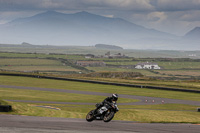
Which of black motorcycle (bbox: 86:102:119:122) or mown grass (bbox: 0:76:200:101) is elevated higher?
black motorcycle (bbox: 86:102:119:122)

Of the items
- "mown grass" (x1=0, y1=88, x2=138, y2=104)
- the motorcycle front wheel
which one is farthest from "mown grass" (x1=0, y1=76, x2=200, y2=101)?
the motorcycle front wheel

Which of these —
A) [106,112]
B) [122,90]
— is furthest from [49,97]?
[106,112]

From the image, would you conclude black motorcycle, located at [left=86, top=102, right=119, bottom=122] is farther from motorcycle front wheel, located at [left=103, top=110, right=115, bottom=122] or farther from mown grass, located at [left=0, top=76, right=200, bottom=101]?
mown grass, located at [left=0, top=76, right=200, bottom=101]

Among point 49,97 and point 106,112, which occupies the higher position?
point 106,112

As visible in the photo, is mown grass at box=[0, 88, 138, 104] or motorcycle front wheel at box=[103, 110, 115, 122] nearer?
motorcycle front wheel at box=[103, 110, 115, 122]

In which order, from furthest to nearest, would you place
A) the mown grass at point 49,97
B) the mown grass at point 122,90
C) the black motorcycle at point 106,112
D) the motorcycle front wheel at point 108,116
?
the mown grass at point 122,90 → the mown grass at point 49,97 → the motorcycle front wheel at point 108,116 → the black motorcycle at point 106,112

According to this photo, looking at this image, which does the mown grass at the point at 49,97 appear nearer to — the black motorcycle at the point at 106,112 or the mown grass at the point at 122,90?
the mown grass at the point at 122,90

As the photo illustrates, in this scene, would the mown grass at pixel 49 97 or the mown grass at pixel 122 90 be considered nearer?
the mown grass at pixel 49 97

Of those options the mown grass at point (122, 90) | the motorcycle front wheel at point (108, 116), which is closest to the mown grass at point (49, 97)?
the mown grass at point (122, 90)

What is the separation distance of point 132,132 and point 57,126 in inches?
191

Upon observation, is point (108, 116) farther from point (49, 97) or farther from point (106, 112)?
point (49, 97)

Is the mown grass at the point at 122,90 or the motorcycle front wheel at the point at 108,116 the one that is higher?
the motorcycle front wheel at the point at 108,116

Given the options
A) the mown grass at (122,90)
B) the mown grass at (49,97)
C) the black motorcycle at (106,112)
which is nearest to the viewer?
the black motorcycle at (106,112)

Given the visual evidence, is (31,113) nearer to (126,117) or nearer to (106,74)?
(126,117)
